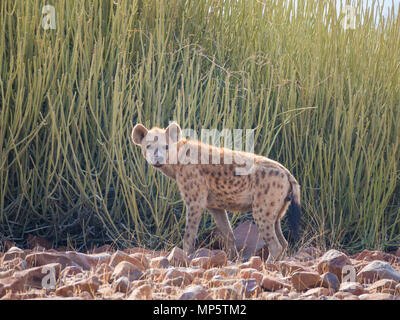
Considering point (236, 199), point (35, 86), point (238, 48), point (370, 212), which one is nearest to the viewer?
point (236, 199)

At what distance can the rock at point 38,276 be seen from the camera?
97.3 inches

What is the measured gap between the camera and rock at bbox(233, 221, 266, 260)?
12.3 feet

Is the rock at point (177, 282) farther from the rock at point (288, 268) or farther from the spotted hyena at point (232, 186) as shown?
the spotted hyena at point (232, 186)

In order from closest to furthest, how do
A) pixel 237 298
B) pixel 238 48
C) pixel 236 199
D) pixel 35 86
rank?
pixel 237 298 → pixel 236 199 → pixel 35 86 → pixel 238 48

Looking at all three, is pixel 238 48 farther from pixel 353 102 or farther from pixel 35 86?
pixel 35 86

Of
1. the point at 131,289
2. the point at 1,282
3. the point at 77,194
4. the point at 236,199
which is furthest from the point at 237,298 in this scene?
the point at 77,194

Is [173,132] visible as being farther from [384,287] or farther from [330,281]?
[384,287]

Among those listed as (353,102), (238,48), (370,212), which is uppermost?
(238,48)

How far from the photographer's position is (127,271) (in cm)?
258

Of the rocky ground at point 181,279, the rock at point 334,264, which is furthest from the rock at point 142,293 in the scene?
the rock at point 334,264

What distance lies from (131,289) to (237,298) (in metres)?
0.45

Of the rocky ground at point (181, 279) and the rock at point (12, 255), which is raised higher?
the rocky ground at point (181, 279)

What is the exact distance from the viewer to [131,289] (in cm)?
237

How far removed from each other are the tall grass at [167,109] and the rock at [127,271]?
105 centimetres
